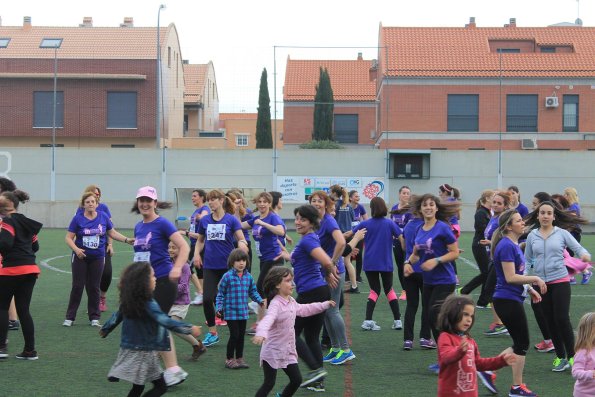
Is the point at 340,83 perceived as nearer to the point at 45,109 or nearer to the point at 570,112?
the point at 570,112

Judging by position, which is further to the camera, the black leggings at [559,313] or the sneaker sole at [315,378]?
the black leggings at [559,313]

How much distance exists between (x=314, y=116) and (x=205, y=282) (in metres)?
37.7

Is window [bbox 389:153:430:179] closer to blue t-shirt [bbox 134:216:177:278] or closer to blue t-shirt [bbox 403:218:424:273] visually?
blue t-shirt [bbox 403:218:424:273]

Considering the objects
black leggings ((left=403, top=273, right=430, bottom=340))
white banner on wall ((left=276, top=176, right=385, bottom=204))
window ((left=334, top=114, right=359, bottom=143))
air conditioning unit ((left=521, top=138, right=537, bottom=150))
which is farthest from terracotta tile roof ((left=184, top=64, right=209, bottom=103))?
black leggings ((left=403, top=273, right=430, bottom=340))

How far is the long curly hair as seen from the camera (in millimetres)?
6477

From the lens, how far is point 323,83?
166ft

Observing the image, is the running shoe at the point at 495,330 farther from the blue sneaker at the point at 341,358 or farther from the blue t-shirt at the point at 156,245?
the blue t-shirt at the point at 156,245

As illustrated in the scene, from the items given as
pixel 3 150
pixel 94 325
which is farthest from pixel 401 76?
pixel 94 325

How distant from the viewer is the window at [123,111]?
44.1 metres

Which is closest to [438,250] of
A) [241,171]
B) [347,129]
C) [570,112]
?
[241,171]

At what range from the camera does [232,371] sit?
8.99 m

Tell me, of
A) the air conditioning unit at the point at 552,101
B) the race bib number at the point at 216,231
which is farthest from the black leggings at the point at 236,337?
the air conditioning unit at the point at 552,101

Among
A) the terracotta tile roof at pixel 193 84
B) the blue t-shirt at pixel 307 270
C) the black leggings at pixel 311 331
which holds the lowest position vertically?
the black leggings at pixel 311 331

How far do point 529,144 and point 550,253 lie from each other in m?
32.9
